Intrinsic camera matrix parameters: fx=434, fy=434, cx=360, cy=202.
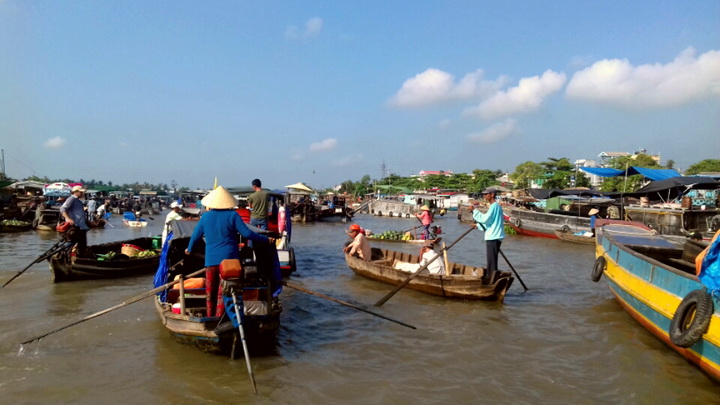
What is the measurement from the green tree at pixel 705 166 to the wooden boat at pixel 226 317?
46344 mm

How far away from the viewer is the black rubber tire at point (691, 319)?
465cm

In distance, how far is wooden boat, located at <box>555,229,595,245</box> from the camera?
783 inches

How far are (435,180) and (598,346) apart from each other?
68.0 metres

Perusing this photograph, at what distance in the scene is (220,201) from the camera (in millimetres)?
5766

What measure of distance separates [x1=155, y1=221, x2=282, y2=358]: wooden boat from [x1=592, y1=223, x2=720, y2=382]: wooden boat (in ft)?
16.1

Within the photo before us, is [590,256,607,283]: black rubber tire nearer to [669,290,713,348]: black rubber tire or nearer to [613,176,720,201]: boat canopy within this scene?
[669,290,713,348]: black rubber tire

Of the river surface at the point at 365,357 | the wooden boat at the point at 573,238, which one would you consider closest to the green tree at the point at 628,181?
the wooden boat at the point at 573,238

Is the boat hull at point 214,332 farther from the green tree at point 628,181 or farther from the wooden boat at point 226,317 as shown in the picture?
the green tree at point 628,181

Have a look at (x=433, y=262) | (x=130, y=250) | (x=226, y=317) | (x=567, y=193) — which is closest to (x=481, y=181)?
(x=567, y=193)

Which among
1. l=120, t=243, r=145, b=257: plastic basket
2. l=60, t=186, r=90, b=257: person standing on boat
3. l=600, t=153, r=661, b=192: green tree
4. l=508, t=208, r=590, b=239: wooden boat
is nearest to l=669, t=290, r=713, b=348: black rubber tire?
l=60, t=186, r=90, b=257: person standing on boat

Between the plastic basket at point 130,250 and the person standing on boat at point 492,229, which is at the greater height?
the person standing on boat at point 492,229

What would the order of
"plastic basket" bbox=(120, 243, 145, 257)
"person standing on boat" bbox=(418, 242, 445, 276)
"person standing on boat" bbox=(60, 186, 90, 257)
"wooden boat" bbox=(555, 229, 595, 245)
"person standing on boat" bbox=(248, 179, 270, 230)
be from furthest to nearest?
"wooden boat" bbox=(555, 229, 595, 245) < "plastic basket" bbox=(120, 243, 145, 257) < "person standing on boat" bbox=(248, 179, 270, 230) < "person standing on boat" bbox=(418, 242, 445, 276) < "person standing on boat" bbox=(60, 186, 90, 257)

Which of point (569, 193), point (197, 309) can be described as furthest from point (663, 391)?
point (569, 193)

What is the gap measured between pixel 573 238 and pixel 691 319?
53.7ft
